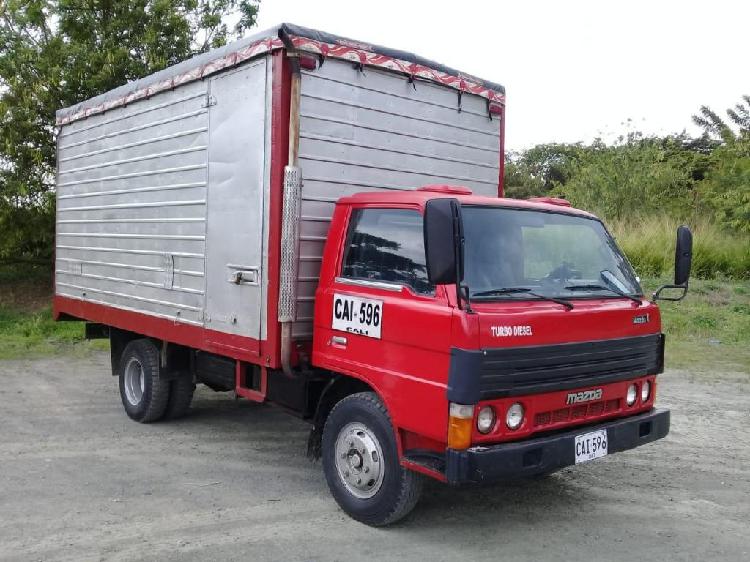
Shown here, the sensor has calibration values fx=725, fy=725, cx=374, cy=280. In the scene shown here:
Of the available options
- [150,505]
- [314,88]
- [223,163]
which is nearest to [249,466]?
[150,505]

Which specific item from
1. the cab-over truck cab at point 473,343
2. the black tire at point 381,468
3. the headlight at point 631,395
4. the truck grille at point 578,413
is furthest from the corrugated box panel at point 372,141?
the headlight at point 631,395

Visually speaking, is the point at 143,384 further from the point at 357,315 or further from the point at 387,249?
the point at 387,249

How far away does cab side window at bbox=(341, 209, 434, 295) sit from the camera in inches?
167

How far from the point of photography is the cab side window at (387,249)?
425cm

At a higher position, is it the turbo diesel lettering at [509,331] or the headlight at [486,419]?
the turbo diesel lettering at [509,331]

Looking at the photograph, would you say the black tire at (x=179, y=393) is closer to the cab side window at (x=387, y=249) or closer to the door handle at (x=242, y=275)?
the door handle at (x=242, y=275)

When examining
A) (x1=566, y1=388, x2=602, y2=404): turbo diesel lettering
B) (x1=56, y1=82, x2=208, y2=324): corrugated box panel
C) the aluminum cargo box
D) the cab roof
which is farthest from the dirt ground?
the cab roof

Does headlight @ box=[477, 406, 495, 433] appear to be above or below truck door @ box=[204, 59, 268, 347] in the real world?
below

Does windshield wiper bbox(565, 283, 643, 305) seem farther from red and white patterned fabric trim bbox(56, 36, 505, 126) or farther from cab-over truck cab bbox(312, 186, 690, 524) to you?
red and white patterned fabric trim bbox(56, 36, 505, 126)

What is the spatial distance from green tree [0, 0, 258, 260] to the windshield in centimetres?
968

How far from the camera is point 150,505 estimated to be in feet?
15.3

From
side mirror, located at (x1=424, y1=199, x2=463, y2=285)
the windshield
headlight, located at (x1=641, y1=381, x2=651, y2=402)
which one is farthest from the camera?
headlight, located at (x1=641, y1=381, x2=651, y2=402)

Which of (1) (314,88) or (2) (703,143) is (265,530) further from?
(2) (703,143)

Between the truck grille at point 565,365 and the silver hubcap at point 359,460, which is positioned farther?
the silver hubcap at point 359,460
